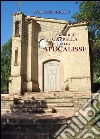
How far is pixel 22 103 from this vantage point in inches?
627

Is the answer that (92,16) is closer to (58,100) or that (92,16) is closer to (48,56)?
(48,56)

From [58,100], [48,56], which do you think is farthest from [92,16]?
[58,100]

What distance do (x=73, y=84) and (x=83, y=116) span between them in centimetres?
754

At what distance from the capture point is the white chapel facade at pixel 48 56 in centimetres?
1934

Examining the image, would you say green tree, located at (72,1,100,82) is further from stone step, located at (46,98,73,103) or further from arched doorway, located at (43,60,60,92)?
stone step, located at (46,98,73,103)

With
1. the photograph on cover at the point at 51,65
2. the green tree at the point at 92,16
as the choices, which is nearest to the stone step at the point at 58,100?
the photograph on cover at the point at 51,65

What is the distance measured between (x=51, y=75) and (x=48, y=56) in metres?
1.67

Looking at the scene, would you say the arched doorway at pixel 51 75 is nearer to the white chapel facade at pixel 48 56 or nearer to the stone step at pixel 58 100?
the white chapel facade at pixel 48 56

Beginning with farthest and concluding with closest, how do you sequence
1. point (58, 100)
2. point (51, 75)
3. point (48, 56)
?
point (48, 56)
point (51, 75)
point (58, 100)

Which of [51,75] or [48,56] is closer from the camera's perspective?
[51,75]

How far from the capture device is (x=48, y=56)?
21.5 m

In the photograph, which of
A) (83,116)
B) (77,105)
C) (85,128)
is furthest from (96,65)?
(85,128)

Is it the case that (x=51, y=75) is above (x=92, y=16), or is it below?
below

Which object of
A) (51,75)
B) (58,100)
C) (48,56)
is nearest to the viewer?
(58,100)
